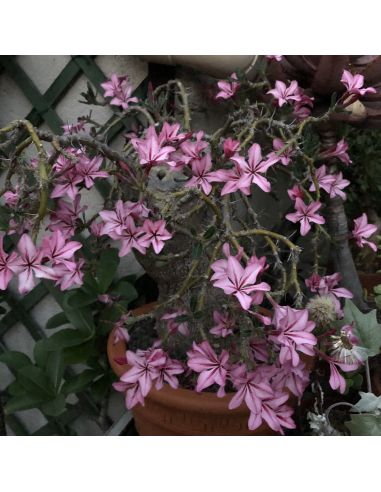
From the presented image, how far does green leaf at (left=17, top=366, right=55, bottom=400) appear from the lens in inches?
47.8

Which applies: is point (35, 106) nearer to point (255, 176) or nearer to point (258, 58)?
point (258, 58)

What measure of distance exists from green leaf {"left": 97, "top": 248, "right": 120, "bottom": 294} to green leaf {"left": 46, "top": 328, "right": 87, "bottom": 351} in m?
0.12

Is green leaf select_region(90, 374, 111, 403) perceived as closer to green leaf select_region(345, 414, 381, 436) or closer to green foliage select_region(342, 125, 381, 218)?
green leaf select_region(345, 414, 381, 436)

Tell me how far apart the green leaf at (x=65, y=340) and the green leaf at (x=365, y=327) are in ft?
2.03

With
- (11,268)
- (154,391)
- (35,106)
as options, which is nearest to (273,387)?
(154,391)

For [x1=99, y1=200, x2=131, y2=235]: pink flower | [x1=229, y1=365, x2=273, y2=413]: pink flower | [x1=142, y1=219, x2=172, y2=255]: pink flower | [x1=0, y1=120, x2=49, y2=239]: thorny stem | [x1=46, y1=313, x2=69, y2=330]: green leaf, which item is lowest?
[x1=46, y1=313, x2=69, y2=330]: green leaf

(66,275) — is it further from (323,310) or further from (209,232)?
(323,310)

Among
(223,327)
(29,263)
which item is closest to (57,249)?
(29,263)

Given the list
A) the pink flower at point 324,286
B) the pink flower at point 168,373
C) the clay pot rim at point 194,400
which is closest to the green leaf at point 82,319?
the clay pot rim at point 194,400

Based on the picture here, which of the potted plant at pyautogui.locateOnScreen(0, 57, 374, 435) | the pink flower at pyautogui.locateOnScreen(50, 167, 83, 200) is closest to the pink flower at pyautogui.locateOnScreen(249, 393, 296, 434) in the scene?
the potted plant at pyautogui.locateOnScreen(0, 57, 374, 435)

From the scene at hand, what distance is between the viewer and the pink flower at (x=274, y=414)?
0.73 meters

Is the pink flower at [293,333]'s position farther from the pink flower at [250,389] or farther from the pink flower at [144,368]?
the pink flower at [144,368]

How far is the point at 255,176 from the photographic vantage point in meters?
0.77

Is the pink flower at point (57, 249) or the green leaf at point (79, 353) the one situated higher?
the pink flower at point (57, 249)
